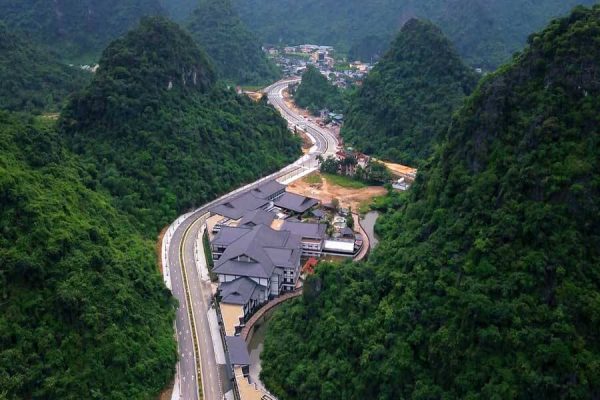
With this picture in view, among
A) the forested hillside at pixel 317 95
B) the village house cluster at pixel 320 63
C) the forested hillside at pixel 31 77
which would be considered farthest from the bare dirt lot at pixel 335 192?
the village house cluster at pixel 320 63

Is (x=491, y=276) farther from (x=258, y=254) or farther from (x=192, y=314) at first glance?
(x=192, y=314)

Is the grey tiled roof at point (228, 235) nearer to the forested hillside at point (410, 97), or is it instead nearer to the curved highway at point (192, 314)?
the curved highway at point (192, 314)

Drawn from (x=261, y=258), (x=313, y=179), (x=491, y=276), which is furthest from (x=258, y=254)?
(x=313, y=179)

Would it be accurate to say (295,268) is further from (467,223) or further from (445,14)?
(445,14)

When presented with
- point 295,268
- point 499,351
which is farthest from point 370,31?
point 499,351

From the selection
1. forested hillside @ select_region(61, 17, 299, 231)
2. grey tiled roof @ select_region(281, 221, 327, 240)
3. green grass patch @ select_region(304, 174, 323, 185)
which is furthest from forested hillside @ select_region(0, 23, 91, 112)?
grey tiled roof @ select_region(281, 221, 327, 240)
